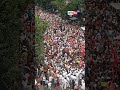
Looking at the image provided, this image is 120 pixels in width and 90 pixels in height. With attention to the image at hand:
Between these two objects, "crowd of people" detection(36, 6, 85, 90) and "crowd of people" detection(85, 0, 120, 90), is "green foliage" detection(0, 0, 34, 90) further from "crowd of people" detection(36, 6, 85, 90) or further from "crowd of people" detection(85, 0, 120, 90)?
"crowd of people" detection(36, 6, 85, 90)

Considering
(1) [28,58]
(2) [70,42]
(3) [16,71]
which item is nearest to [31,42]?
(1) [28,58]

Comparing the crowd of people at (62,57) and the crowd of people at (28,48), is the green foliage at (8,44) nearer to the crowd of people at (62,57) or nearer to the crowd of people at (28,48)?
the crowd of people at (28,48)

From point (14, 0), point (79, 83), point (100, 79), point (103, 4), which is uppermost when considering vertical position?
point (14, 0)

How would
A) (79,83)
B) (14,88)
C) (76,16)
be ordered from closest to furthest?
(14,88)
(79,83)
(76,16)

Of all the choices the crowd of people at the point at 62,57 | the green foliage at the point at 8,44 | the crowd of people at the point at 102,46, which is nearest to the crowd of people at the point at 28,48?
the crowd of people at the point at 102,46

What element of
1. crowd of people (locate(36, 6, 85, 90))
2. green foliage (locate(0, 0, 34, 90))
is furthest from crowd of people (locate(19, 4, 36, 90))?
crowd of people (locate(36, 6, 85, 90))

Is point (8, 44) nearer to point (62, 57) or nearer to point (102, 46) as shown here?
point (102, 46)

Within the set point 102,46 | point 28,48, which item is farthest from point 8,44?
point 102,46

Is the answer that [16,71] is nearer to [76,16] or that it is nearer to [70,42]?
[70,42]
